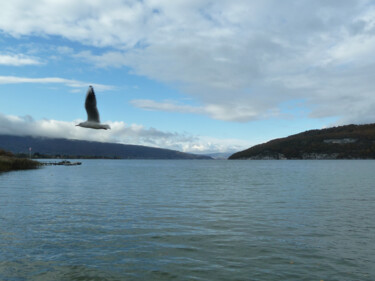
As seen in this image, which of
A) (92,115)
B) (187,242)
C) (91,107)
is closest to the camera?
(91,107)

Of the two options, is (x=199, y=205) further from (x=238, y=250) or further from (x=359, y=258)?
(x=359, y=258)

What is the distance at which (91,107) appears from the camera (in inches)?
551

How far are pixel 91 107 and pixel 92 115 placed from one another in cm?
41

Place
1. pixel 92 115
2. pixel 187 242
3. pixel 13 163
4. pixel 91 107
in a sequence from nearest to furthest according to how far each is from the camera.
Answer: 1. pixel 91 107
2. pixel 92 115
3. pixel 187 242
4. pixel 13 163

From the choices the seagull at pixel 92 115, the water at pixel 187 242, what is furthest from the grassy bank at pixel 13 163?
the seagull at pixel 92 115

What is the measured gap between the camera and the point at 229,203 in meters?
35.9

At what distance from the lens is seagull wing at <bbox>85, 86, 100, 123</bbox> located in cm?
1349

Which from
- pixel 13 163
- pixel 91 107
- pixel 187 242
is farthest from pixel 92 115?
pixel 13 163

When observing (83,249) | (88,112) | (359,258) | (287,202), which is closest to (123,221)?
(83,249)

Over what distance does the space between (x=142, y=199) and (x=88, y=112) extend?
2637 cm

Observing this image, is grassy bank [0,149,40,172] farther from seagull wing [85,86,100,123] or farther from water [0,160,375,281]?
seagull wing [85,86,100,123]

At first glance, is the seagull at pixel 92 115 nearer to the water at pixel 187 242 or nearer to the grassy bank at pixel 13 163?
the water at pixel 187 242

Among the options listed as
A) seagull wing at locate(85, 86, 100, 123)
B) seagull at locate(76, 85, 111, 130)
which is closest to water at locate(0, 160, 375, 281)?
seagull at locate(76, 85, 111, 130)

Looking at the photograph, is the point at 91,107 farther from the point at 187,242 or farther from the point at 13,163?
the point at 13,163
